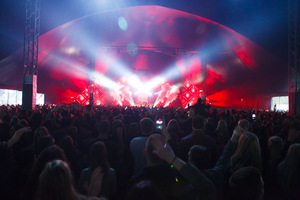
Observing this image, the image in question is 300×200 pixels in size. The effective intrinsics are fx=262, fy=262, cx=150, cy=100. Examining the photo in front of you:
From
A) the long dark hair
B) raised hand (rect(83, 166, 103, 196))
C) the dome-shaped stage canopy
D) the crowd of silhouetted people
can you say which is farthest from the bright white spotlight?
raised hand (rect(83, 166, 103, 196))

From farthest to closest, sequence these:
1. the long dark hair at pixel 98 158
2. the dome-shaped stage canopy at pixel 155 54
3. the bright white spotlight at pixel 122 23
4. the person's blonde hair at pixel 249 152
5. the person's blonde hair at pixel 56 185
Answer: the bright white spotlight at pixel 122 23 → the dome-shaped stage canopy at pixel 155 54 → the person's blonde hair at pixel 249 152 → the long dark hair at pixel 98 158 → the person's blonde hair at pixel 56 185

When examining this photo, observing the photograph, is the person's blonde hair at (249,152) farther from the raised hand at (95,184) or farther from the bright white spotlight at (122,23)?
the bright white spotlight at (122,23)

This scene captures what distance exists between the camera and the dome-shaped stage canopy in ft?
83.8

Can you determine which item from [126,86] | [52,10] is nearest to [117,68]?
[126,86]

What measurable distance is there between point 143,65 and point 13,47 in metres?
22.3

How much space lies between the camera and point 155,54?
3888cm

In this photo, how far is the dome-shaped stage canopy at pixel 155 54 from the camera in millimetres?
25531

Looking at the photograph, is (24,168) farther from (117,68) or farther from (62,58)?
(117,68)

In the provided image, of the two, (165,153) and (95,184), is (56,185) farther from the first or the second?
(95,184)

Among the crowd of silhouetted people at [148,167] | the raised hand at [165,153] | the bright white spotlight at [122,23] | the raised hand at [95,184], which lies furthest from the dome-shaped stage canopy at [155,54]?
the raised hand at [165,153]

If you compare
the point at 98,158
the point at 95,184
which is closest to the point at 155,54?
the point at 98,158

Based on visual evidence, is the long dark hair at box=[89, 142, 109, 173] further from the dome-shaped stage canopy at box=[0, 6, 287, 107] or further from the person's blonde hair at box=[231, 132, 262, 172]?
the dome-shaped stage canopy at box=[0, 6, 287, 107]

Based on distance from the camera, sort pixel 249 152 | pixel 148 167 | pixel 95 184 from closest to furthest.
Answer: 1. pixel 148 167
2. pixel 95 184
3. pixel 249 152

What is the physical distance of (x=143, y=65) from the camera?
41031mm
